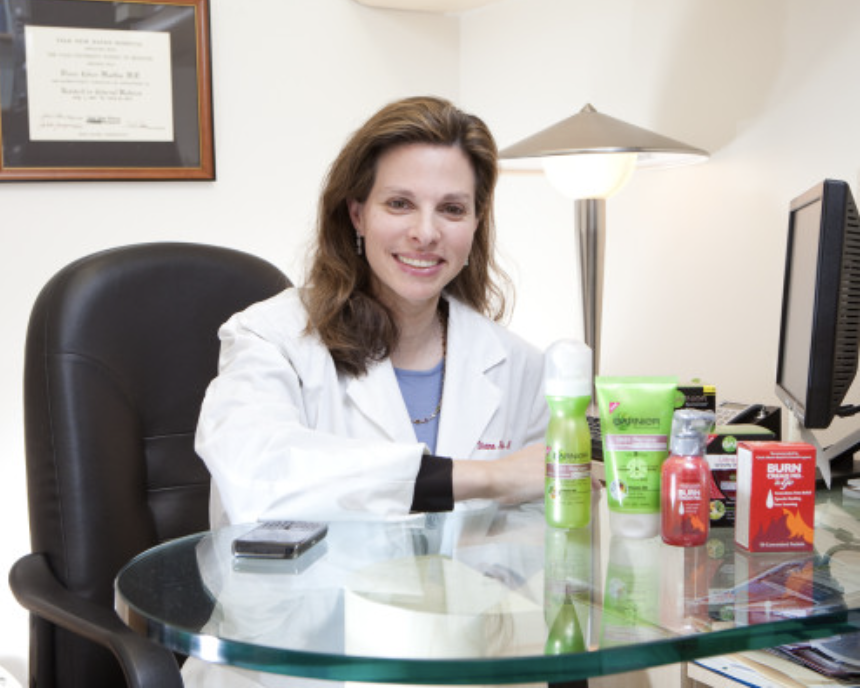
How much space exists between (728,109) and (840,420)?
882 mm

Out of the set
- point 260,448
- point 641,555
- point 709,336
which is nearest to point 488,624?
point 641,555

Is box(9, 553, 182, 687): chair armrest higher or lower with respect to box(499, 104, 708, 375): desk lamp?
lower

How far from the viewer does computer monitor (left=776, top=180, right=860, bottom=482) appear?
1527 mm

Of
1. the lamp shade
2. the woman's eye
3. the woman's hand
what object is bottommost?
the woman's hand

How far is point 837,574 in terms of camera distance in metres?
1.12

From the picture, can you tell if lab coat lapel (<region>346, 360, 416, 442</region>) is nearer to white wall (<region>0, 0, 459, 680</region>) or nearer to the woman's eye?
the woman's eye

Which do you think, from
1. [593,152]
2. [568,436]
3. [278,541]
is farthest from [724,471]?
[593,152]

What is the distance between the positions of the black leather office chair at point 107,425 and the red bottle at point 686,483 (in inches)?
31.6

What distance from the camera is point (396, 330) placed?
1988mm

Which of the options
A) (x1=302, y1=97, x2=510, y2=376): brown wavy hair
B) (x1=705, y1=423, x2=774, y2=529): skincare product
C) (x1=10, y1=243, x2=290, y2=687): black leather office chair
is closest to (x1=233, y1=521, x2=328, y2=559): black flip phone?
(x1=10, y1=243, x2=290, y2=687): black leather office chair

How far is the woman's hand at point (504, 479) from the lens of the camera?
1465mm

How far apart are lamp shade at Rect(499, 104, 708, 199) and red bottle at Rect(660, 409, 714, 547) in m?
1.37

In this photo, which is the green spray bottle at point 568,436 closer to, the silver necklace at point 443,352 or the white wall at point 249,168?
the silver necklace at point 443,352

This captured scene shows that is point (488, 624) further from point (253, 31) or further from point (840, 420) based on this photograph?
point (253, 31)
